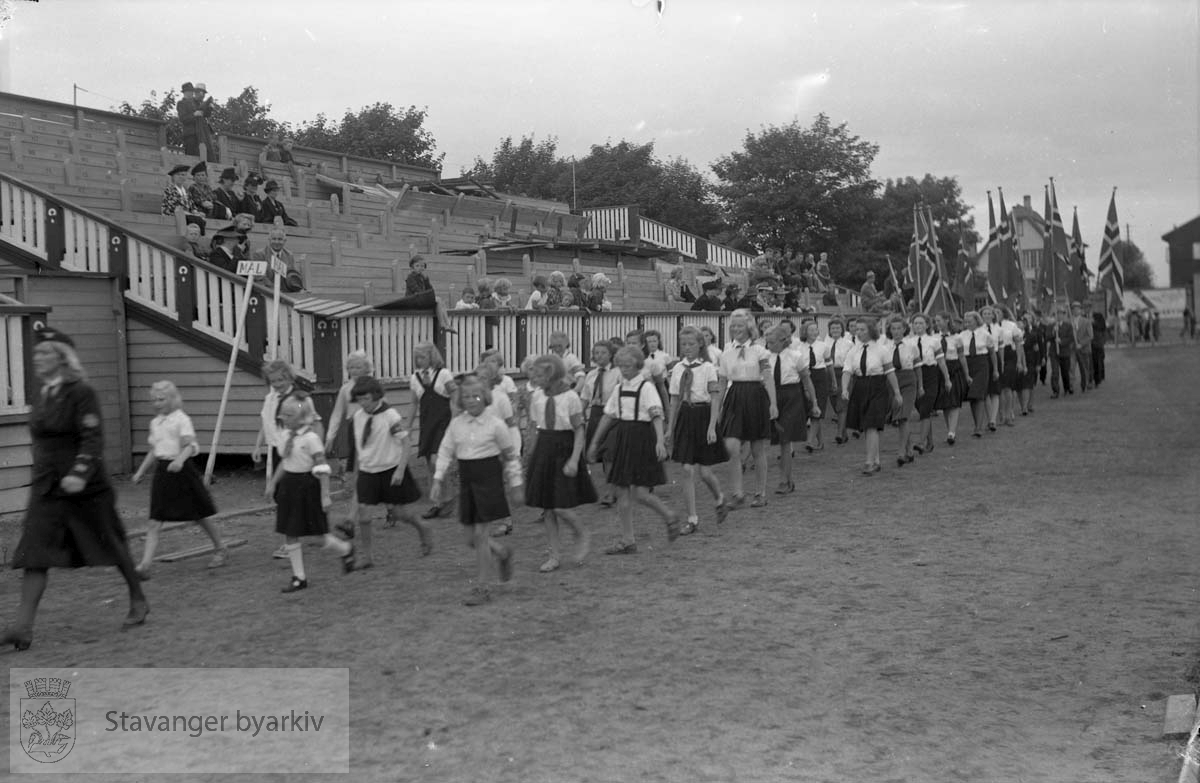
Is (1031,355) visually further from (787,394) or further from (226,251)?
(226,251)

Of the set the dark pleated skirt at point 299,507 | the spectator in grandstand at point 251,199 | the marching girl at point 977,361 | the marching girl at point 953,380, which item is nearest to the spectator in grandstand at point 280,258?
the spectator in grandstand at point 251,199

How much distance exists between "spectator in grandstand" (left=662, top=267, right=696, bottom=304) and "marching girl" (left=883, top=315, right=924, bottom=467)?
11392mm

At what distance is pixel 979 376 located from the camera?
20.3 m

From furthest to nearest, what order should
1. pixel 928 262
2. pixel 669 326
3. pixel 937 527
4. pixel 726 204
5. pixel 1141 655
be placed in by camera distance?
pixel 726 204
pixel 928 262
pixel 669 326
pixel 937 527
pixel 1141 655

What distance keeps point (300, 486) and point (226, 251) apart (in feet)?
28.3

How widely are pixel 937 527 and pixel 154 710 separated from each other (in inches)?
297

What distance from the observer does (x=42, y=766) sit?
5.64 meters

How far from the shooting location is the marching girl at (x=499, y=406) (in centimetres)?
1016

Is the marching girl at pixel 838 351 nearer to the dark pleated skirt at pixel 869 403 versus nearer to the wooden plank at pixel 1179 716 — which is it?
the dark pleated skirt at pixel 869 403

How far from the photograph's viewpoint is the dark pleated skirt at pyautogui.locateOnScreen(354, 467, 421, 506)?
33.7ft

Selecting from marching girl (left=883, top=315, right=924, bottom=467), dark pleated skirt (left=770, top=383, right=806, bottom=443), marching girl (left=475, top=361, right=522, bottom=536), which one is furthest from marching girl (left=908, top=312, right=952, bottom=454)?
marching girl (left=475, top=361, right=522, bottom=536)

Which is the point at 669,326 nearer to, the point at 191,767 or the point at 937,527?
the point at 937,527

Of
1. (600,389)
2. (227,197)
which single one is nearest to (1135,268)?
(227,197)

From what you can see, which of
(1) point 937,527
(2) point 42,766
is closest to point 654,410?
(1) point 937,527
